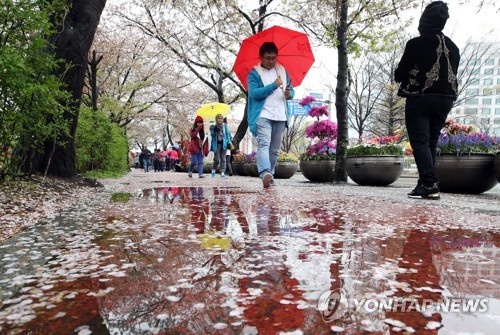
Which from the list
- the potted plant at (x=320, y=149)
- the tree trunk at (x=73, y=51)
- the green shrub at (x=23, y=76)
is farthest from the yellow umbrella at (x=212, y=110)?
the green shrub at (x=23, y=76)

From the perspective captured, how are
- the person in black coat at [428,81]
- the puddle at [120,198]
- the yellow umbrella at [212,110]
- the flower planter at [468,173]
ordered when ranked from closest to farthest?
the puddle at [120,198] < the person in black coat at [428,81] < the flower planter at [468,173] < the yellow umbrella at [212,110]

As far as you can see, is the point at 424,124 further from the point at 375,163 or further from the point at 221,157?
the point at 221,157

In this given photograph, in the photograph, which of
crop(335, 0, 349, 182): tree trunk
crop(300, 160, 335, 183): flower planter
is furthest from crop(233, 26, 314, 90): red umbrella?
crop(300, 160, 335, 183): flower planter

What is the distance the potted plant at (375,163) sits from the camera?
8.30 m

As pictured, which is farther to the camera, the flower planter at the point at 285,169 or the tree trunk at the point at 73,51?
the flower planter at the point at 285,169

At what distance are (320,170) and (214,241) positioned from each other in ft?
28.8

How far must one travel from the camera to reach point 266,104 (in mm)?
5949

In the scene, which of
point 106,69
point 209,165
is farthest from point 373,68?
point 106,69

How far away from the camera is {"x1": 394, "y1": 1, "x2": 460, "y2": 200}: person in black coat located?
15.7 feet

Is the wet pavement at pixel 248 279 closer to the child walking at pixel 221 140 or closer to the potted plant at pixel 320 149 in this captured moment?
the potted plant at pixel 320 149

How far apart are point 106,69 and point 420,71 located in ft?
78.4

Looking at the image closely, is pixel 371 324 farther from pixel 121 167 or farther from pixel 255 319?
pixel 121 167

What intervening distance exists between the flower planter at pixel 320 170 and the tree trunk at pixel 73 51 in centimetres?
669

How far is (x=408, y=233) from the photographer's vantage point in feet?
7.89
